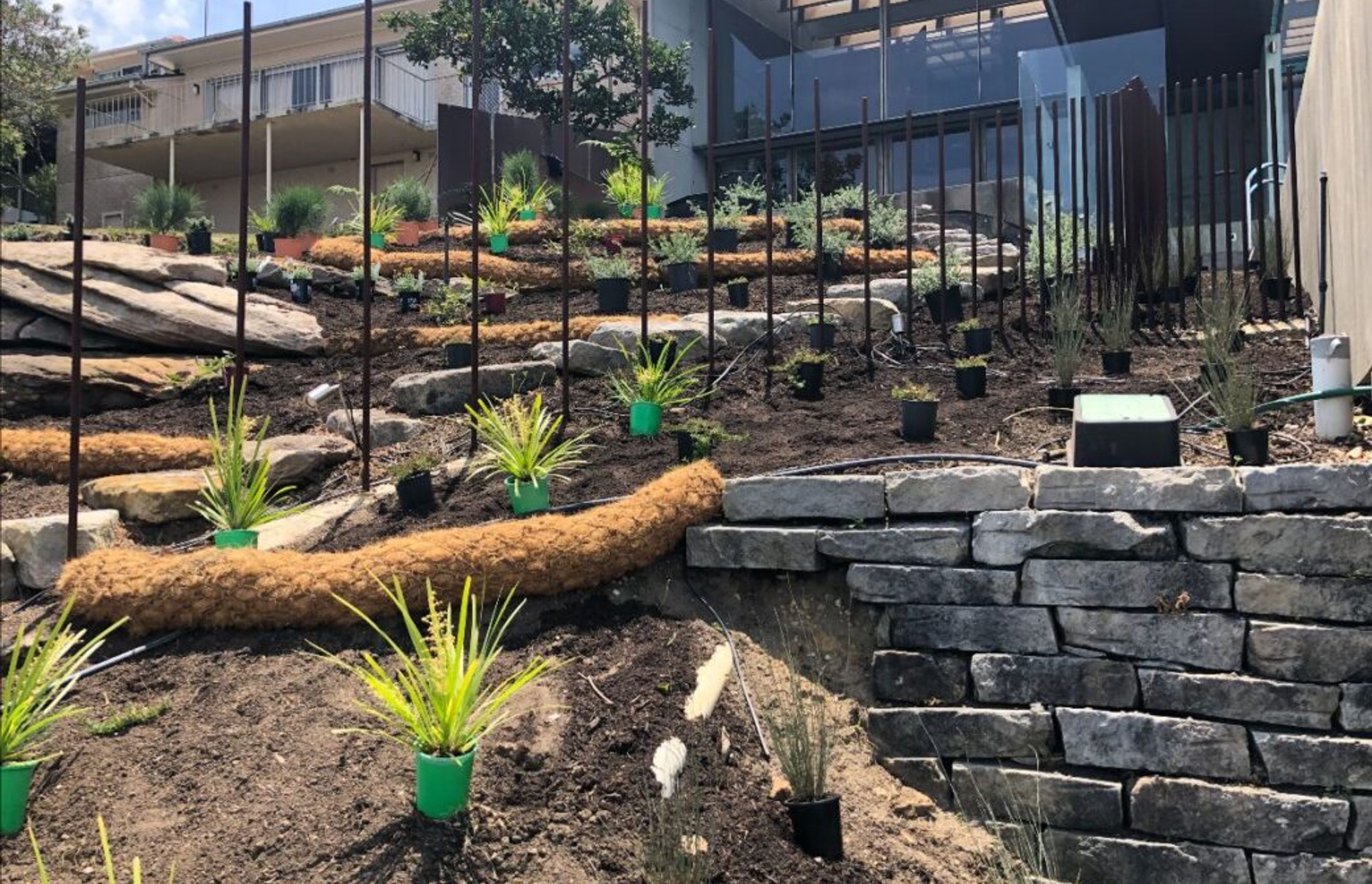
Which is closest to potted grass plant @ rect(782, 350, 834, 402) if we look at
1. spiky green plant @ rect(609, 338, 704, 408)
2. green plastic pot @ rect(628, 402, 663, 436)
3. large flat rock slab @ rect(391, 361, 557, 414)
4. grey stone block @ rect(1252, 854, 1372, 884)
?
spiky green plant @ rect(609, 338, 704, 408)

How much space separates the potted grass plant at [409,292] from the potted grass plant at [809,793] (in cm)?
646

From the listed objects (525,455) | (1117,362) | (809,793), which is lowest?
(809,793)

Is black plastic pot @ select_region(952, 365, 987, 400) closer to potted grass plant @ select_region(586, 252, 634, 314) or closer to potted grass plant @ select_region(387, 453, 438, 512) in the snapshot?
potted grass plant @ select_region(387, 453, 438, 512)

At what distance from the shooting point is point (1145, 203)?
23.8 feet

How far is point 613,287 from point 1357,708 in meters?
5.53

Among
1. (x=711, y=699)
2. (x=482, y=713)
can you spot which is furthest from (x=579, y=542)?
(x=482, y=713)

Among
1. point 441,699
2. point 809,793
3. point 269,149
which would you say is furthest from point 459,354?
point 269,149

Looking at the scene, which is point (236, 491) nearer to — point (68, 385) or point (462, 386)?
point (462, 386)

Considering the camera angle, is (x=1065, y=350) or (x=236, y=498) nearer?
(x=236, y=498)

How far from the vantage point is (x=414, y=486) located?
14.8ft

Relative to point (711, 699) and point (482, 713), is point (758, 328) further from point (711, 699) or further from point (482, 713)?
point (482, 713)

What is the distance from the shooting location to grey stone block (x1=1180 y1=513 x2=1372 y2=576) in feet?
10.4

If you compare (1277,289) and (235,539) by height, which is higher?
(1277,289)

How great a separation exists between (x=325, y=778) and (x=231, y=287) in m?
6.63
